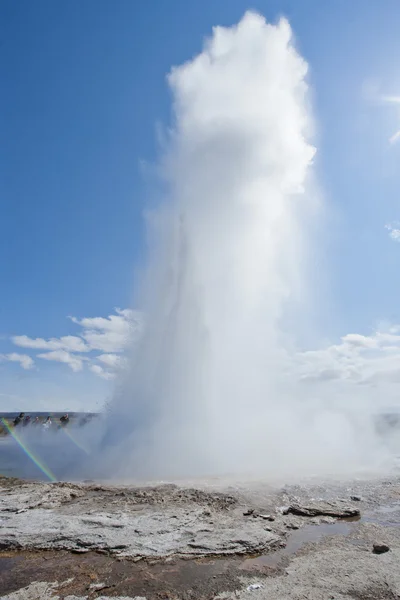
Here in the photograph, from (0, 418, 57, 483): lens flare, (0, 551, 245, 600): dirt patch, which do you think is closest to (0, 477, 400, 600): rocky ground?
(0, 551, 245, 600): dirt patch

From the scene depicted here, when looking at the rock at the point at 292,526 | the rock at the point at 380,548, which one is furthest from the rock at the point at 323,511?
the rock at the point at 380,548

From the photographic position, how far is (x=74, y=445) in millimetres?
25609

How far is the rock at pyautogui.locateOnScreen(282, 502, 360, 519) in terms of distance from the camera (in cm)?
1041

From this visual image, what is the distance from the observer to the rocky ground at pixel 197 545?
6285 mm

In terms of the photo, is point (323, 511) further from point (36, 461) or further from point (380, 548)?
point (36, 461)

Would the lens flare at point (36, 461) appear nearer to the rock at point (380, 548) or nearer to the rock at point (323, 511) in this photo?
the rock at point (323, 511)

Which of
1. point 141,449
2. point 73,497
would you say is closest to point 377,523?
point 73,497

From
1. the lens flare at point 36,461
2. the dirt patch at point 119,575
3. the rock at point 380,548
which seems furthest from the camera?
the lens flare at point 36,461

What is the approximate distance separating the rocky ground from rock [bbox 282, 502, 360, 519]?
3 centimetres

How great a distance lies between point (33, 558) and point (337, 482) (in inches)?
496

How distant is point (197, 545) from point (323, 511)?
4885 mm

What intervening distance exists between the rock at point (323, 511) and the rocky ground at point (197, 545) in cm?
3

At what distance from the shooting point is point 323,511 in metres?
10.6

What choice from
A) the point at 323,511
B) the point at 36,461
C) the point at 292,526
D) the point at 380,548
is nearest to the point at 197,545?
the point at 292,526
